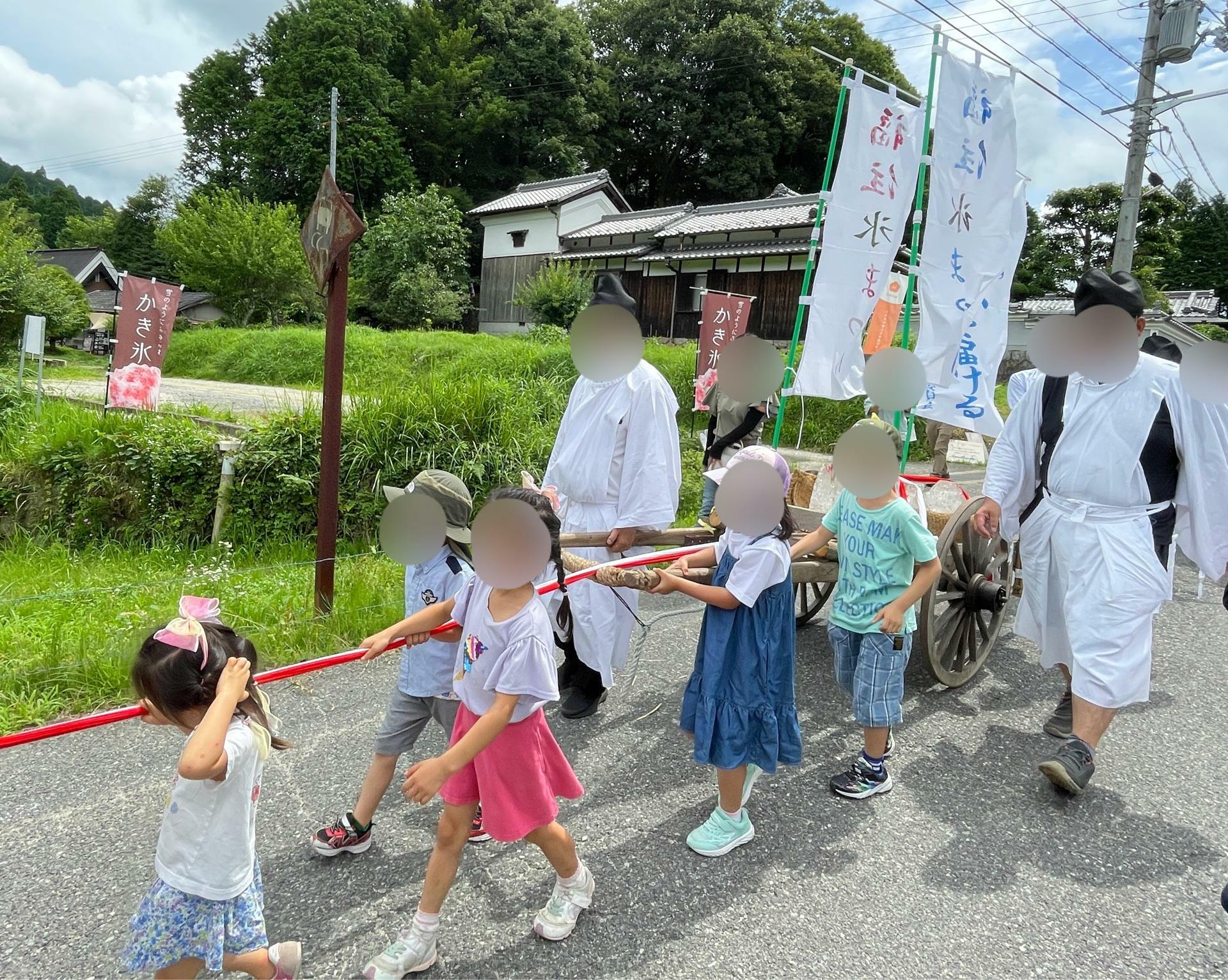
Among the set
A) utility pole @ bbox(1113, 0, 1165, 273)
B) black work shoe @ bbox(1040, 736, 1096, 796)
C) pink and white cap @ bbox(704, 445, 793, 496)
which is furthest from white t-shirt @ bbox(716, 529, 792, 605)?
utility pole @ bbox(1113, 0, 1165, 273)

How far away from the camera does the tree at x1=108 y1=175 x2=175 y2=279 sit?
127 ft

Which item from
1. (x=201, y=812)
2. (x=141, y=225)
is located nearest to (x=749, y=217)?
(x=201, y=812)

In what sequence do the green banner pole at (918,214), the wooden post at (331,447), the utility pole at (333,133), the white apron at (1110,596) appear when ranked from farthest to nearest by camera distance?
the utility pole at (333,133)
the green banner pole at (918,214)
the wooden post at (331,447)
the white apron at (1110,596)


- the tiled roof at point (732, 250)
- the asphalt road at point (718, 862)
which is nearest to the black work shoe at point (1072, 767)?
the asphalt road at point (718, 862)

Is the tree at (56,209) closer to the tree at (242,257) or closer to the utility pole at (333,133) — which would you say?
the utility pole at (333,133)

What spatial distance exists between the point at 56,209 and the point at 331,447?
241 feet

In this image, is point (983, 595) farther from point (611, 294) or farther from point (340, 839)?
point (340, 839)

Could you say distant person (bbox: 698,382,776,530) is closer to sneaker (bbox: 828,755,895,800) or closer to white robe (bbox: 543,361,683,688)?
white robe (bbox: 543,361,683,688)

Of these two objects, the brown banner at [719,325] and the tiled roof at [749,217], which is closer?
the brown banner at [719,325]

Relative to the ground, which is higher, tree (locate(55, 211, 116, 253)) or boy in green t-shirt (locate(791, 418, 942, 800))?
tree (locate(55, 211, 116, 253))

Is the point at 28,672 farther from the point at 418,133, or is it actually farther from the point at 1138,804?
the point at 418,133

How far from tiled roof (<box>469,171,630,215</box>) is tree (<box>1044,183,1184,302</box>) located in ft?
53.5

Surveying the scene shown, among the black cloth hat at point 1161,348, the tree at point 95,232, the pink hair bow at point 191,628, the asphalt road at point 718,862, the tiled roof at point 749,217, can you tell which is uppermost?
the tree at point 95,232

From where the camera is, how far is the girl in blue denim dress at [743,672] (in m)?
2.56
